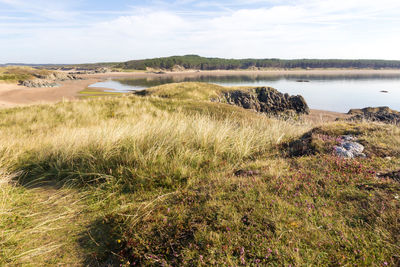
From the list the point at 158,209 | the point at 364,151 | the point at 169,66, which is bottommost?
the point at 158,209

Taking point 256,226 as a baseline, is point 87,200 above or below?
below

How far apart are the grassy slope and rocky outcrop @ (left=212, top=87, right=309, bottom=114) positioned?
3358cm

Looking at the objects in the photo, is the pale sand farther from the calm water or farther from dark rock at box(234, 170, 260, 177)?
dark rock at box(234, 170, 260, 177)

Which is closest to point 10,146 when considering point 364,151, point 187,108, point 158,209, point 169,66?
point 158,209

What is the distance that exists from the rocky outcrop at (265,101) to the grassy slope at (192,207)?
3358 centimetres

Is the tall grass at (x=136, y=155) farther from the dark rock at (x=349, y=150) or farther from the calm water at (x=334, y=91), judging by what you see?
the calm water at (x=334, y=91)

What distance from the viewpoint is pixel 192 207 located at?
10.4ft

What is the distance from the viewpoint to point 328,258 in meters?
2.17

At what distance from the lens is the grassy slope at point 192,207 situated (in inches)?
93.1

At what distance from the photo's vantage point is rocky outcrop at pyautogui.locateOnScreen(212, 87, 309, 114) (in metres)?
39.6

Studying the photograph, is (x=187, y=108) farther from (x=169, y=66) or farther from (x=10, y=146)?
(x=169, y=66)

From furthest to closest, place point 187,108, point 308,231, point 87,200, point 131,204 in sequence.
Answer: point 187,108, point 87,200, point 131,204, point 308,231

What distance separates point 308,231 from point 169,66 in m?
190

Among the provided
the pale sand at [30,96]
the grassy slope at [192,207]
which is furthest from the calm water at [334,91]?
the grassy slope at [192,207]
